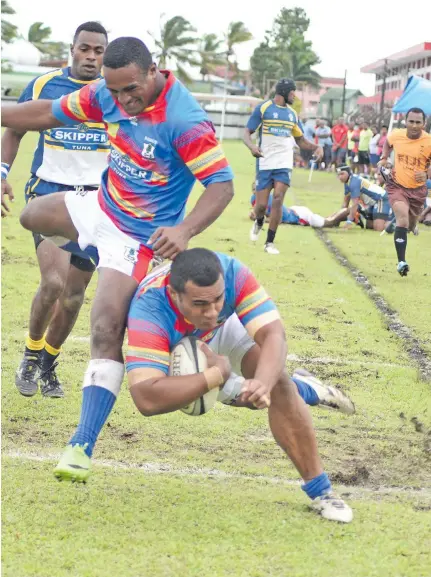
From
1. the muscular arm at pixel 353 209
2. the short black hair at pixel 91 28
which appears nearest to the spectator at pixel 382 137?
the muscular arm at pixel 353 209

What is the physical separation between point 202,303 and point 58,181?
2.91 m

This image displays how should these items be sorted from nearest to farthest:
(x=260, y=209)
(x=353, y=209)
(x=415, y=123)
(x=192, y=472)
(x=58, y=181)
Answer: (x=192, y=472) < (x=58, y=181) < (x=415, y=123) < (x=260, y=209) < (x=353, y=209)

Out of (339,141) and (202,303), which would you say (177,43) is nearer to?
(339,141)

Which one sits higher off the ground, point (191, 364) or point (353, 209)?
point (191, 364)

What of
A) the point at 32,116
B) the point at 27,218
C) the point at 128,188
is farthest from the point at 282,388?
the point at 32,116

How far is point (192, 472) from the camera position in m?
5.17

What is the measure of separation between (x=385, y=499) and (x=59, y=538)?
1.69 m

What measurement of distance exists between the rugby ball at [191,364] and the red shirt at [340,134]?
3214 cm

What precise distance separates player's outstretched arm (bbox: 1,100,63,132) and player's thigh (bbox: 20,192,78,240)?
42cm

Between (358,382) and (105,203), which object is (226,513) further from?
(358,382)

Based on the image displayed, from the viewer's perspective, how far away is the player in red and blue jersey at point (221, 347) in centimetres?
428

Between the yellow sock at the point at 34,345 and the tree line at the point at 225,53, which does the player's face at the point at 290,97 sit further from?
the tree line at the point at 225,53

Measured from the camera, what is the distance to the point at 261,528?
4.37 meters

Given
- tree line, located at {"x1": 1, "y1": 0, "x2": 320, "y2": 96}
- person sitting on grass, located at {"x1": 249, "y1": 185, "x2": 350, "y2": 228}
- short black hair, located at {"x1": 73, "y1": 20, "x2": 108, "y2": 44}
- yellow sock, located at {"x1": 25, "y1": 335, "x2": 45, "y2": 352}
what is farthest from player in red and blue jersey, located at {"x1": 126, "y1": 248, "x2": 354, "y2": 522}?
tree line, located at {"x1": 1, "y1": 0, "x2": 320, "y2": 96}
